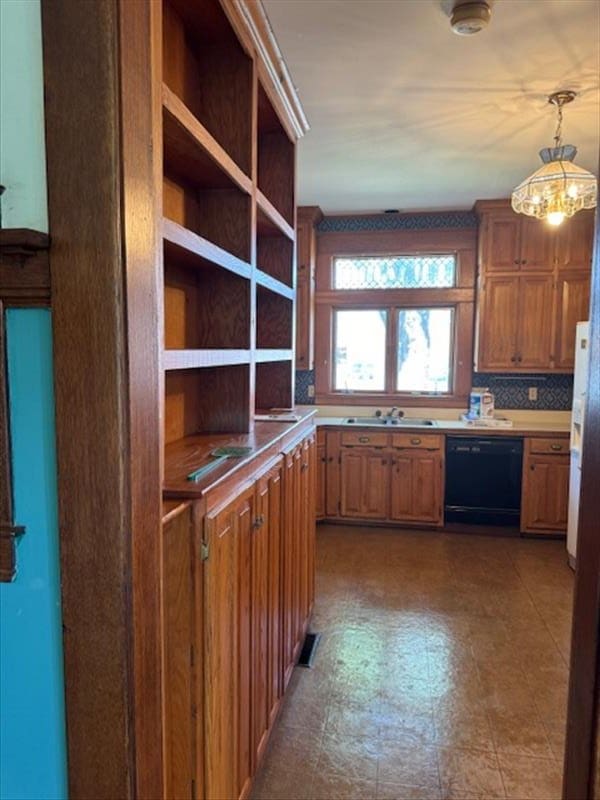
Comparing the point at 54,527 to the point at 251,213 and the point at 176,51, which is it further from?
the point at 176,51

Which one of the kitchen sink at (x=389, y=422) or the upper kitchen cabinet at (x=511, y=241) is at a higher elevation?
the upper kitchen cabinet at (x=511, y=241)

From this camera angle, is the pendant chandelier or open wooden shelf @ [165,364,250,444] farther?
the pendant chandelier

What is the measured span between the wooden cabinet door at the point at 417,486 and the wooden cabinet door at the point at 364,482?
9cm

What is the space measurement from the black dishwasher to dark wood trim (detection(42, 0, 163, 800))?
396 cm

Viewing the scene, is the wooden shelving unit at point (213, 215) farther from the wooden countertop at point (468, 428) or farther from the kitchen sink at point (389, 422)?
the kitchen sink at point (389, 422)

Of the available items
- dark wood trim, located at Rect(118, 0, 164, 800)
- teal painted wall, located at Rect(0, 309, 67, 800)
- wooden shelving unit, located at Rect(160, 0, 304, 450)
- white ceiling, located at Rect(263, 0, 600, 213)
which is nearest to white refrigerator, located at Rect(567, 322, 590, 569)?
white ceiling, located at Rect(263, 0, 600, 213)

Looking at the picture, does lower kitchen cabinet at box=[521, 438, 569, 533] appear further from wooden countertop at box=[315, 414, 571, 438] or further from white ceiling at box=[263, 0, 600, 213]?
white ceiling at box=[263, 0, 600, 213]

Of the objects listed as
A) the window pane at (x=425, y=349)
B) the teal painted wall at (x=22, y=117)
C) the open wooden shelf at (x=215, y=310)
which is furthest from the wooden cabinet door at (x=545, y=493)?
the teal painted wall at (x=22, y=117)

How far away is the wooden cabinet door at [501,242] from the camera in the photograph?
455 centimetres

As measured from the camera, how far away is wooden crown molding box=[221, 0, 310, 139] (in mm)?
1748

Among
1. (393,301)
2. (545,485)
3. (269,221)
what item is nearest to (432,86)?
(269,221)

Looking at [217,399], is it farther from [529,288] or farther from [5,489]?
[529,288]

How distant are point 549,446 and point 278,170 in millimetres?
3105

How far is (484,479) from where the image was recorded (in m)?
4.50
